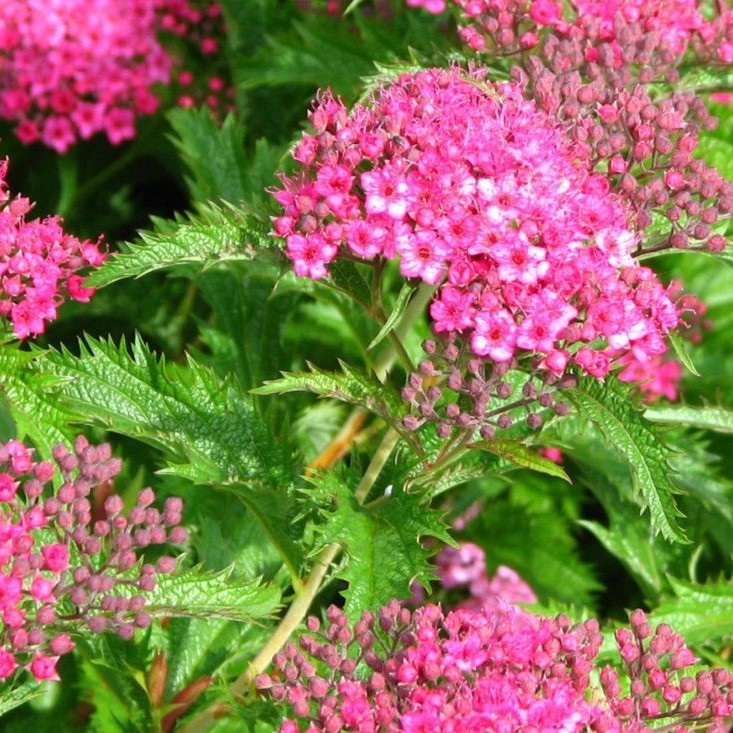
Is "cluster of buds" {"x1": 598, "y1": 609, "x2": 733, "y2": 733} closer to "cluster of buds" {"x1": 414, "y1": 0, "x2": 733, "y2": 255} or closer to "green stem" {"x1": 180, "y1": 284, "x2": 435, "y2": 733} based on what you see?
"green stem" {"x1": 180, "y1": 284, "x2": 435, "y2": 733}

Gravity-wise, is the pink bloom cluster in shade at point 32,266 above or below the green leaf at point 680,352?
above

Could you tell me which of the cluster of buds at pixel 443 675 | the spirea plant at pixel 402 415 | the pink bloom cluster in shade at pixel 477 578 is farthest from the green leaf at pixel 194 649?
the pink bloom cluster in shade at pixel 477 578

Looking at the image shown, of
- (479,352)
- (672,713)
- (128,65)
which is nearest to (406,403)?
(479,352)

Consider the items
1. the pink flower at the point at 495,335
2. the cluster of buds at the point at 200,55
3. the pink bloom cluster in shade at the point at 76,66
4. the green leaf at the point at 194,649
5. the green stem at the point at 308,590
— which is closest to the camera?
the pink flower at the point at 495,335

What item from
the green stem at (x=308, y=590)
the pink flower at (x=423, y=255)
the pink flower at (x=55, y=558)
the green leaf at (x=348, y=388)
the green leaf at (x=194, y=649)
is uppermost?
the pink flower at (x=423, y=255)

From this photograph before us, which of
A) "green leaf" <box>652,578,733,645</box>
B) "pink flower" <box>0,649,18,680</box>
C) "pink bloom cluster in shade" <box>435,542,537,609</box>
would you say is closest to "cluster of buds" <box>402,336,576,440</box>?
"pink flower" <box>0,649,18,680</box>

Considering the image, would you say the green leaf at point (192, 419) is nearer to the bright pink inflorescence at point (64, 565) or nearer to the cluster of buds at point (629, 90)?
the bright pink inflorescence at point (64, 565)

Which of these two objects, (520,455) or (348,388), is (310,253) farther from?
(520,455)

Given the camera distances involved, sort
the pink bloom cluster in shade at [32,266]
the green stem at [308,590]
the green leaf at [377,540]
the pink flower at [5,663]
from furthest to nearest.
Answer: the green stem at [308,590]
the pink bloom cluster in shade at [32,266]
the green leaf at [377,540]
the pink flower at [5,663]
